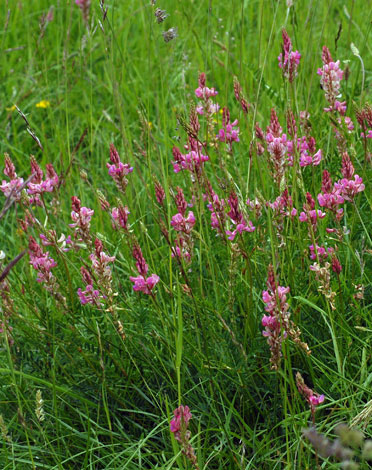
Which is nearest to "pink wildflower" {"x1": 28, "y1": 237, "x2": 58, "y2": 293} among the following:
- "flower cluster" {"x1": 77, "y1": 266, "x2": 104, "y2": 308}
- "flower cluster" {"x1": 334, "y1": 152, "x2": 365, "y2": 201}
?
"flower cluster" {"x1": 77, "y1": 266, "x2": 104, "y2": 308}

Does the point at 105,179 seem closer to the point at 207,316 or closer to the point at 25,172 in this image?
the point at 25,172

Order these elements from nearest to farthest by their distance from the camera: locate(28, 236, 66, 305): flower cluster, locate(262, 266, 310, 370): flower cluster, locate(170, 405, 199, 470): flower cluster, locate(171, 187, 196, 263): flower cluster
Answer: locate(170, 405, 199, 470): flower cluster → locate(262, 266, 310, 370): flower cluster → locate(171, 187, 196, 263): flower cluster → locate(28, 236, 66, 305): flower cluster

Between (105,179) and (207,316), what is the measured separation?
1376 mm

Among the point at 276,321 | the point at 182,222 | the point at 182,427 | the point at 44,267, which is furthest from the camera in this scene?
the point at 44,267

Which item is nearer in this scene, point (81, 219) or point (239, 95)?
point (81, 219)

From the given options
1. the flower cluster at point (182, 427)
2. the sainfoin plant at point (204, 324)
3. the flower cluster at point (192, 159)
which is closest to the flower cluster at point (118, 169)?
the sainfoin plant at point (204, 324)

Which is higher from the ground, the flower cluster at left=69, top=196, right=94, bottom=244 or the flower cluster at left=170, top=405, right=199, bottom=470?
the flower cluster at left=69, top=196, right=94, bottom=244

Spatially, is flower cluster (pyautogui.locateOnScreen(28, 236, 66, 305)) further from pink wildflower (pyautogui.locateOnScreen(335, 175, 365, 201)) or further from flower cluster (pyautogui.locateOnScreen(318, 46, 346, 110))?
flower cluster (pyautogui.locateOnScreen(318, 46, 346, 110))

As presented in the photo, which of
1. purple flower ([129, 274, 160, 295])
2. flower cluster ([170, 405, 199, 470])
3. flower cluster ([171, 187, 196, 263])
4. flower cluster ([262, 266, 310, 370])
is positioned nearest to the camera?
flower cluster ([170, 405, 199, 470])

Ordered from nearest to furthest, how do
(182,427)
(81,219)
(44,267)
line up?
(182,427)
(81,219)
(44,267)

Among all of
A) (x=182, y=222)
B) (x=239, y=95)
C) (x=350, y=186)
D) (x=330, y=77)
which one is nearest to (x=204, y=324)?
(x=182, y=222)

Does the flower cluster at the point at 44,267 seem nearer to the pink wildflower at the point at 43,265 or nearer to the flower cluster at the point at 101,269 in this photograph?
the pink wildflower at the point at 43,265

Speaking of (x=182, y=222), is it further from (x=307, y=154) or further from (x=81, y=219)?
(x=307, y=154)

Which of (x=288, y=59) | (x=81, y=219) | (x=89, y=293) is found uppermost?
(x=288, y=59)
